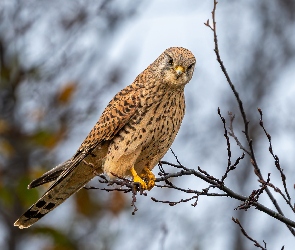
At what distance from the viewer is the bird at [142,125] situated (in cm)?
634

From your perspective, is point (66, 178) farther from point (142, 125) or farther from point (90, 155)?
point (142, 125)

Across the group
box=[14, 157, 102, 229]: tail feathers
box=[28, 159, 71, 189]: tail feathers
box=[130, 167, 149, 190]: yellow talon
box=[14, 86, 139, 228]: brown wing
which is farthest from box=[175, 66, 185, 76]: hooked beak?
box=[28, 159, 71, 189]: tail feathers

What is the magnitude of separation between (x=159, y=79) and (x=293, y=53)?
10756 millimetres

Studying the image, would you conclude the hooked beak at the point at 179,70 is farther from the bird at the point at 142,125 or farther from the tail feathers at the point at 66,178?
the tail feathers at the point at 66,178

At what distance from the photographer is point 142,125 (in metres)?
6.36

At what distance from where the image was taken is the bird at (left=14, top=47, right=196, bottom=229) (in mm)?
6340

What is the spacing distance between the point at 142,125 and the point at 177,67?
0.48 m

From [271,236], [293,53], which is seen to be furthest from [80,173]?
[293,53]

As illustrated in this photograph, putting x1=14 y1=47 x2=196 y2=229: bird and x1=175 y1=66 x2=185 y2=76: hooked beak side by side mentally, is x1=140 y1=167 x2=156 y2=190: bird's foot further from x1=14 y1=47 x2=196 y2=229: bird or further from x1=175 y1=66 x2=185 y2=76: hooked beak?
x1=175 y1=66 x2=185 y2=76: hooked beak

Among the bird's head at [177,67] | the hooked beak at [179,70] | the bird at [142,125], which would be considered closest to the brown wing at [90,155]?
the bird at [142,125]

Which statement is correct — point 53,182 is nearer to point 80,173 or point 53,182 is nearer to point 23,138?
point 80,173

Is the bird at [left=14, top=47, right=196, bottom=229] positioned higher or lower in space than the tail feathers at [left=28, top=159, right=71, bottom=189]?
higher

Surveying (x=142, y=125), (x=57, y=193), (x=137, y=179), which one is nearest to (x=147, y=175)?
(x=137, y=179)

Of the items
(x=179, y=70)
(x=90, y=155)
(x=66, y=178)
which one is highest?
(x=179, y=70)
